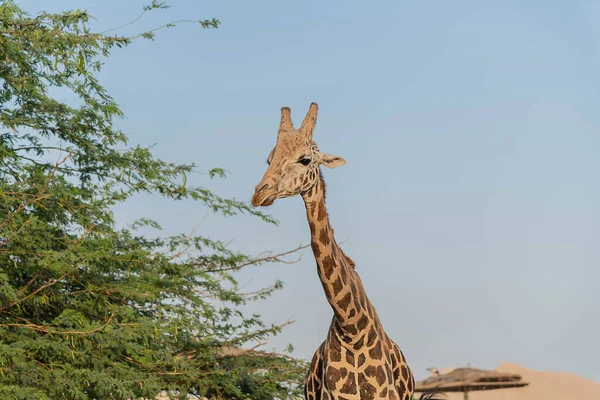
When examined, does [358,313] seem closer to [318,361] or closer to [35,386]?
[318,361]

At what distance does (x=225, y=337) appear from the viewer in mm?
8961

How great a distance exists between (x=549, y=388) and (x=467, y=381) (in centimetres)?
930

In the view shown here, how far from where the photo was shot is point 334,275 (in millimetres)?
4730

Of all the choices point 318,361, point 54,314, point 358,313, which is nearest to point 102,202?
point 54,314

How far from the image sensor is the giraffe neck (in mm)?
4508

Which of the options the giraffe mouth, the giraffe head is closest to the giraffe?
the giraffe head

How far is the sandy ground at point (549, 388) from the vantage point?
23.4 metres

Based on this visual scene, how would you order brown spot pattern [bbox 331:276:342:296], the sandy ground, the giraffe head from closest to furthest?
the giraffe head, brown spot pattern [bbox 331:276:342:296], the sandy ground

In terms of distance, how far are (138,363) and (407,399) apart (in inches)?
127

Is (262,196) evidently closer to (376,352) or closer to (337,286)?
(337,286)

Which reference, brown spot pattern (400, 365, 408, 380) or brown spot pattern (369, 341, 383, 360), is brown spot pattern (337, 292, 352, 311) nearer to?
brown spot pattern (369, 341, 383, 360)

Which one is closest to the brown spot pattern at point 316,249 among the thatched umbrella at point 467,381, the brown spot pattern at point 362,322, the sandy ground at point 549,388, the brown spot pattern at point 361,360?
the brown spot pattern at point 362,322

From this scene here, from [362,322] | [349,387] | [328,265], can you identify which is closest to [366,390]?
[349,387]

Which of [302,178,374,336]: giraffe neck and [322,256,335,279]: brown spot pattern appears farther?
[322,256,335,279]: brown spot pattern
